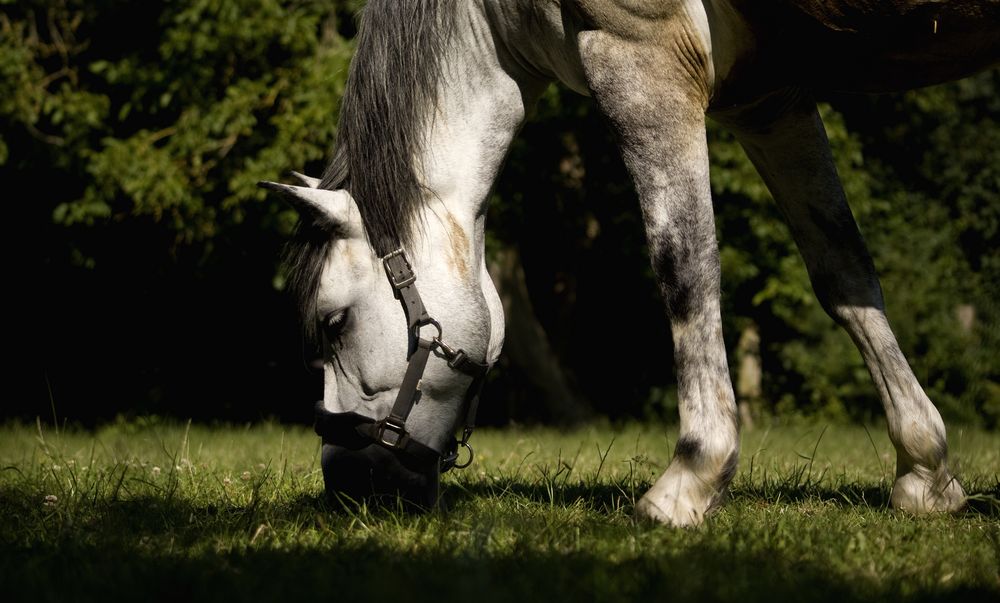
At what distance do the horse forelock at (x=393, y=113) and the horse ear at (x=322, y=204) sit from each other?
53 mm

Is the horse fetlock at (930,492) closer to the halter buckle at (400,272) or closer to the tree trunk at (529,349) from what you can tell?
the halter buckle at (400,272)

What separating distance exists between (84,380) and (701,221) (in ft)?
34.6

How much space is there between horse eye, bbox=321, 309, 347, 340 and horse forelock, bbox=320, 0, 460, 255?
24 cm

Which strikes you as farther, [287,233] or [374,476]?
[287,233]

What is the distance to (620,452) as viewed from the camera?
5.98 meters

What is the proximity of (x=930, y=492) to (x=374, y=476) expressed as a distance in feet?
5.77

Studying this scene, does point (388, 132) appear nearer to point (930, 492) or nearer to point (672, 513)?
point (672, 513)

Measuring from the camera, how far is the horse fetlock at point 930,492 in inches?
120

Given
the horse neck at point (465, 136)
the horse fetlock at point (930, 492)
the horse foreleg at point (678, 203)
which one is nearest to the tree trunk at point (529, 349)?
the horse neck at point (465, 136)

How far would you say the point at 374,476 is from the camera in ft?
9.98

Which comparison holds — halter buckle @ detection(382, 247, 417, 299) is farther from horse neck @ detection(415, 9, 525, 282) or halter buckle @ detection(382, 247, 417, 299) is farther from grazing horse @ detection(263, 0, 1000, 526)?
horse neck @ detection(415, 9, 525, 282)

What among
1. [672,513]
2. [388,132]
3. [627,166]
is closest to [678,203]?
[627,166]

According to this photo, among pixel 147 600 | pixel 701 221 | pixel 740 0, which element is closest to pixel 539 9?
pixel 740 0

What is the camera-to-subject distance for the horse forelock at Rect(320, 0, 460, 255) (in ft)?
10.3
